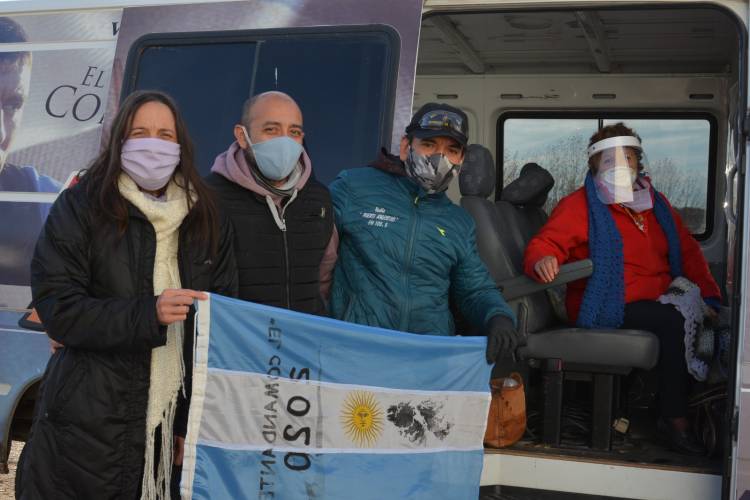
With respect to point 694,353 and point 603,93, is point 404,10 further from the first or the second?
point 603,93

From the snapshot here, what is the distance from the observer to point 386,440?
3.44 m

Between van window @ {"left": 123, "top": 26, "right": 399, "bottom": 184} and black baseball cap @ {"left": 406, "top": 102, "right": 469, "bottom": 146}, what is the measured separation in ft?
1.14

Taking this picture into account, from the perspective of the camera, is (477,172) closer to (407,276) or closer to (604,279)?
(604,279)

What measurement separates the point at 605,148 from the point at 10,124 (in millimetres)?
2755

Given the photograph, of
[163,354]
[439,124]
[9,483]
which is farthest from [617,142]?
[9,483]

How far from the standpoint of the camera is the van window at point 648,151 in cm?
614

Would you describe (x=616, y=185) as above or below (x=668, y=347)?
above

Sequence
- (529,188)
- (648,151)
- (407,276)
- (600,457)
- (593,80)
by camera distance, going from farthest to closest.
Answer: (593,80)
(648,151)
(529,188)
(600,457)
(407,276)

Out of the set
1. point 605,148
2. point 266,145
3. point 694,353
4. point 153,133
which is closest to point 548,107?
point 605,148

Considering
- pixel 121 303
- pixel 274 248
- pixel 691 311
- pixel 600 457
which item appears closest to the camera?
pixel 121 303

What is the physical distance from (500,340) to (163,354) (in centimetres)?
118

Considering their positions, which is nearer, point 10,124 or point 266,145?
point 266,145

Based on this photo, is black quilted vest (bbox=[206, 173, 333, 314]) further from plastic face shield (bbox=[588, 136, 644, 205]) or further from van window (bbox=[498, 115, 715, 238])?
van window (bbox=[498, 115, 715, 238])

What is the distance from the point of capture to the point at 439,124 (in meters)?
3.67
